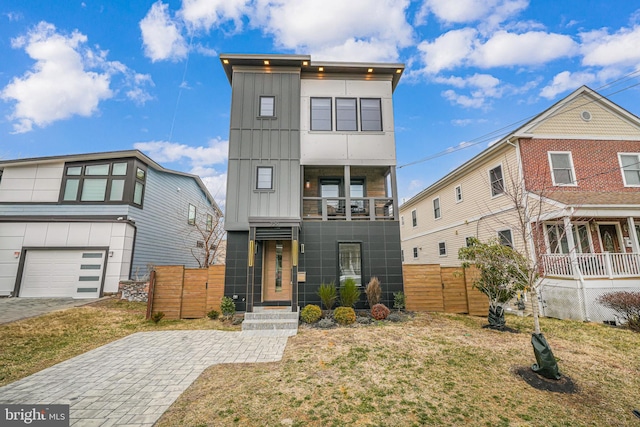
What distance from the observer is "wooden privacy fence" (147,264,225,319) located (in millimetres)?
9211

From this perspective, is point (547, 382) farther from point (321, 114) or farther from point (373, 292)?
point (321, 114)

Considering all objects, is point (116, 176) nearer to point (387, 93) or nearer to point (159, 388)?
point (159, 388)

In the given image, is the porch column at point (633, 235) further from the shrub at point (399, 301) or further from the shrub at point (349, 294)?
the shrub at point (349, 294)

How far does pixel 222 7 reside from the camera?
1244 centimetres

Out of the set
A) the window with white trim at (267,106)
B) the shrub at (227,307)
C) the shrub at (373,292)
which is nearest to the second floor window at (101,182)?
the window with white trim at (267,106)

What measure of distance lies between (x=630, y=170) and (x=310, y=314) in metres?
15.4

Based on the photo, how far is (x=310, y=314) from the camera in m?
8.27

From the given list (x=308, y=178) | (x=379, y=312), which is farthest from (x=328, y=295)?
(x=308, y=178)

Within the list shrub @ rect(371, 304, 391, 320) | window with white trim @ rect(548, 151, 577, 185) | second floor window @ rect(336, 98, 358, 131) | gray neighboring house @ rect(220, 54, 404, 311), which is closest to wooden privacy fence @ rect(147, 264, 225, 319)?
gray neighboring house @ rect(220, 54, 404, 311)

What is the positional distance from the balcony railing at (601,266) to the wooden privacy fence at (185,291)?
12.4m

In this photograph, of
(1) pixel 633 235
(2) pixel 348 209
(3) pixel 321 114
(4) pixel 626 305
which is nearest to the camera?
(4) pixel 626 305

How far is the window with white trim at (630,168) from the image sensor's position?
444 inches

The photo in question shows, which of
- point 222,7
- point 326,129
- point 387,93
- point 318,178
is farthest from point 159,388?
point 222,7

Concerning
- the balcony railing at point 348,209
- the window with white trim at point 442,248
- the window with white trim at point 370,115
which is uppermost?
the window with white trim at point 370,115
